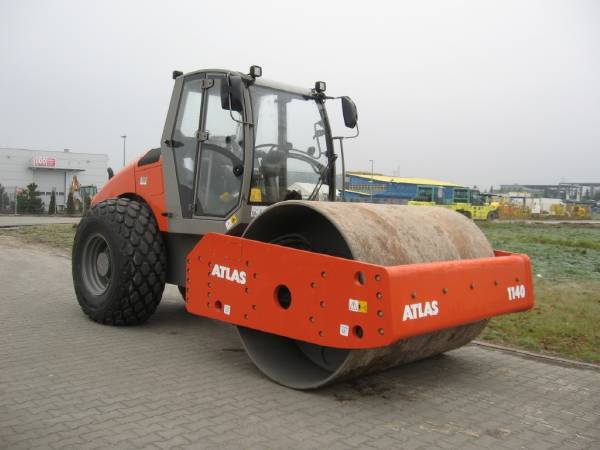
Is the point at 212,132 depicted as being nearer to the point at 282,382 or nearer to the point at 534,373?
the point at 282,382

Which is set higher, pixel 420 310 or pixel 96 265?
pixel 420 310

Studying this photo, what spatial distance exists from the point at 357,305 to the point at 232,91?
2441 millimetres

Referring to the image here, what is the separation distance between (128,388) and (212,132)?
8.65 ft

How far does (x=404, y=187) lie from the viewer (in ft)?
134

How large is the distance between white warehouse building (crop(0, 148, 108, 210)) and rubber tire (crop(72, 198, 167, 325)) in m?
46.9

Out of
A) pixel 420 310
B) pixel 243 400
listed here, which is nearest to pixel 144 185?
pixel 243 400

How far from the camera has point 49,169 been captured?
55.7 metres

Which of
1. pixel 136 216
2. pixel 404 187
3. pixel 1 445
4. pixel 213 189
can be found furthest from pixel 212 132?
pixel 404 187

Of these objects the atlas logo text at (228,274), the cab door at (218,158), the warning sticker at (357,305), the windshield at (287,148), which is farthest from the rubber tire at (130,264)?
the warning sticker at (357,305)

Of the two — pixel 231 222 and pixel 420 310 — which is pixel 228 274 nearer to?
pixel 231 222

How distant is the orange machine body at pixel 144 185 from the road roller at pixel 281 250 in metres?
0.02

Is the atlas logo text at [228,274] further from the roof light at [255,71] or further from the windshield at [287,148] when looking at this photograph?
the roof light at [255,71]

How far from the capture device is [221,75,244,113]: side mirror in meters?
5.59

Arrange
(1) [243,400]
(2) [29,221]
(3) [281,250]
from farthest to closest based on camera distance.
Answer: (2) [29,221] → (3) [281,250] → (1) [243,400]
